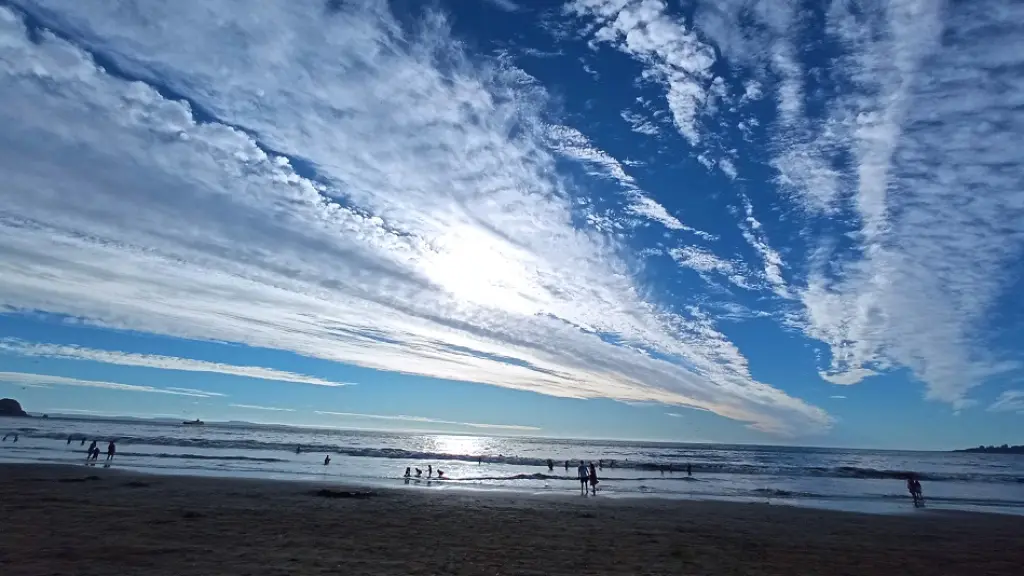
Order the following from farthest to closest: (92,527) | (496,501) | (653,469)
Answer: (653,469) < (496,501) < (92,527)

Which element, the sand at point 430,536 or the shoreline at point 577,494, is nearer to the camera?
the sand at point 430,536

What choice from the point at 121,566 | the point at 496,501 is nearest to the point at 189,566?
the point at 121,566

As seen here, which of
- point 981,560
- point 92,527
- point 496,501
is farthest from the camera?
point 496,501

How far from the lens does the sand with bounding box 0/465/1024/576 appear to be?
533 inches

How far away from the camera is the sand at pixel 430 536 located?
13539mm

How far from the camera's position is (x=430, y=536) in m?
18.0

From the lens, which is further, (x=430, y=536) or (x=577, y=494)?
(x=577, y=494)

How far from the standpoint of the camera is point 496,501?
97.9 feet

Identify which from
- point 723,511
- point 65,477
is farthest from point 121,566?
point 723,511

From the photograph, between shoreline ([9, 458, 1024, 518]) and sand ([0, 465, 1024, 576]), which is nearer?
sand ([0, 465, 1024, 576])

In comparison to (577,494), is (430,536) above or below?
below

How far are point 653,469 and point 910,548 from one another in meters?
51.4

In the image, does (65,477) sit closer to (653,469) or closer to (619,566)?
(619,566)

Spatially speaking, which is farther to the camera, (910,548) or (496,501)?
(496,501)
